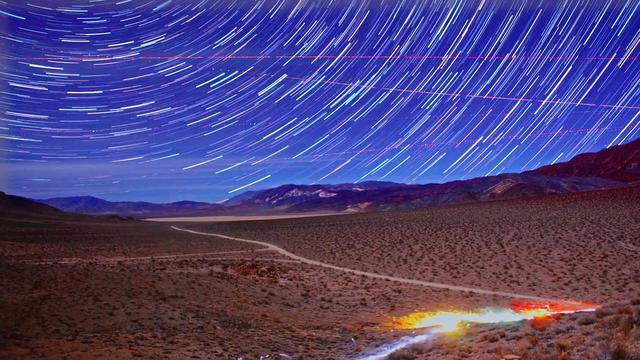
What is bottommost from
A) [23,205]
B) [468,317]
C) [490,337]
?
[468,317]

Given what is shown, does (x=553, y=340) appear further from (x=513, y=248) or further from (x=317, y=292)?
(x=513, y=248)

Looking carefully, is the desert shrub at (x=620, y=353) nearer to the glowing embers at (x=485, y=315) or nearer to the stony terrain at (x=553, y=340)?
the stony terrain at (x=553, y=340)

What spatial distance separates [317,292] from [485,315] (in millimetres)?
6730

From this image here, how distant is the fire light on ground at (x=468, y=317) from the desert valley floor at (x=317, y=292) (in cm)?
63

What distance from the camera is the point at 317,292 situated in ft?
66.5

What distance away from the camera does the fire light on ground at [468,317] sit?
43.7 ft

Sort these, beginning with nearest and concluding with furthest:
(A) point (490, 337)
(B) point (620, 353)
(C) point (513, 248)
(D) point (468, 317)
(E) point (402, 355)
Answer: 1. (B) point (620, 353)
2. (E) point (402, 355)
3. (A) point (490, 337)
4. (D) point (468, 317)
5. (C) point (513, 248)

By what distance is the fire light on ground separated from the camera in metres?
13.3

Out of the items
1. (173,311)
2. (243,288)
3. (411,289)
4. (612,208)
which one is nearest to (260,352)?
(173,311)

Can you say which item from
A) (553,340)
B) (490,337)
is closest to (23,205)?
(490,337)

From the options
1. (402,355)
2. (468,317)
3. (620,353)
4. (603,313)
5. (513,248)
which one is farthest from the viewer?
(513,248)

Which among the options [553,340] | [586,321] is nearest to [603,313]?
[586,321]

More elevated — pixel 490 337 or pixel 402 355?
pixel 490 337

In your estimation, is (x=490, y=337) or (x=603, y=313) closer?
(x=490, y=337)
